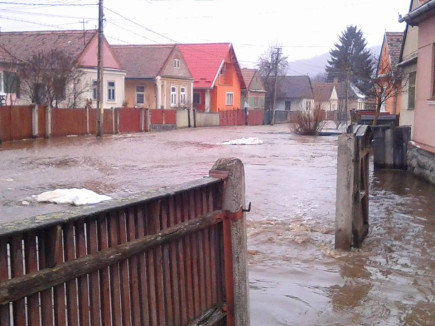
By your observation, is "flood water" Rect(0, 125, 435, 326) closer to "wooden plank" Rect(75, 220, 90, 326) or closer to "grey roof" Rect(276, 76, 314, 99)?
"wooden plank" Rect(75, 220, 90, 326)

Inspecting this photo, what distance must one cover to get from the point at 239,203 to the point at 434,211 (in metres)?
6.48

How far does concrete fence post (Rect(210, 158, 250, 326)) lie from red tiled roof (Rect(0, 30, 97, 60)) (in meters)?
35.3

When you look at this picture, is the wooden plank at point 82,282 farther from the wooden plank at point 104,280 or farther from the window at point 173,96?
the window at point 173,96

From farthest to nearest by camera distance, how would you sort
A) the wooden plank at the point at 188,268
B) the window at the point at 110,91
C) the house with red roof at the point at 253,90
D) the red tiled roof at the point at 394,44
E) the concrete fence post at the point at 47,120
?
1. the house with red roof at the point at 253,90
2. the window at the point at 110,91
3. the concrete fence post at the point at 47,120
4. the red tiled roof at the point at 394,44
5. the wooden plank at the point at 188,268

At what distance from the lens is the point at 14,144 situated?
23141mm

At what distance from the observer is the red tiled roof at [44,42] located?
1512 inches

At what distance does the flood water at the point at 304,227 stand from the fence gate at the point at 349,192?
192mm

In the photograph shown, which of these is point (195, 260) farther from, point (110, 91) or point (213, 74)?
point (213, 74)

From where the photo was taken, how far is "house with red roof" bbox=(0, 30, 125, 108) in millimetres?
32875

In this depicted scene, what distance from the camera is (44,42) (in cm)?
3991

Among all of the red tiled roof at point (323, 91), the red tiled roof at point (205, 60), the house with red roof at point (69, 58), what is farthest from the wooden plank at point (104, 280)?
the red tiled roof at point (323, 91)

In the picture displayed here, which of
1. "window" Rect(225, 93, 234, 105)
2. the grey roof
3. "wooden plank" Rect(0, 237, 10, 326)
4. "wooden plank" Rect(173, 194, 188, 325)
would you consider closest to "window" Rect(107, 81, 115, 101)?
"window" Rect(225, 93, 234, 105)

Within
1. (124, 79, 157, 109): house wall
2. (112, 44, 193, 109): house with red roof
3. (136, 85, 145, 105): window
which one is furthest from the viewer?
(136, 85, 145, 105): window

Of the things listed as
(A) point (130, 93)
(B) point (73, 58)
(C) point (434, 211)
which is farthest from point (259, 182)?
(A) point (130, 93)
